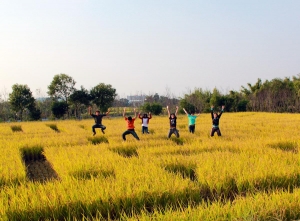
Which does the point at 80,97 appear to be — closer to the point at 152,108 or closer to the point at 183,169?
the point at 152,108

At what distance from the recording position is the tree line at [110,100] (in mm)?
31578

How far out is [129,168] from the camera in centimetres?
527

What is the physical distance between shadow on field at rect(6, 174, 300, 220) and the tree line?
29365 mm

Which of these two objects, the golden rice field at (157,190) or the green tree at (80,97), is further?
the green tree at (80,97)

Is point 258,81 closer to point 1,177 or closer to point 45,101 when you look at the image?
point 45,101

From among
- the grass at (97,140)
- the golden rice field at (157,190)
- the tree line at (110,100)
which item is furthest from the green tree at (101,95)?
the golden rice field at (157,190)

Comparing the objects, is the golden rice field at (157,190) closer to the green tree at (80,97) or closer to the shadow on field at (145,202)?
the shadow on field at (145,202)

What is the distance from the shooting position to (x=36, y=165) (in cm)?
810

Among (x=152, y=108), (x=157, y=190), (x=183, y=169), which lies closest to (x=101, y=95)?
(x=152, y=108)

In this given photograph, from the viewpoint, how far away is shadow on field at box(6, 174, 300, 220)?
138 inches

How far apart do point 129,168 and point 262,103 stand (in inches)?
1598

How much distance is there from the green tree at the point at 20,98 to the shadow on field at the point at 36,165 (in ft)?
75.7

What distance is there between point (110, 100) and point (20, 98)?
33.6 ft

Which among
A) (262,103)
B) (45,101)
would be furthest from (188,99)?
(45,101)
